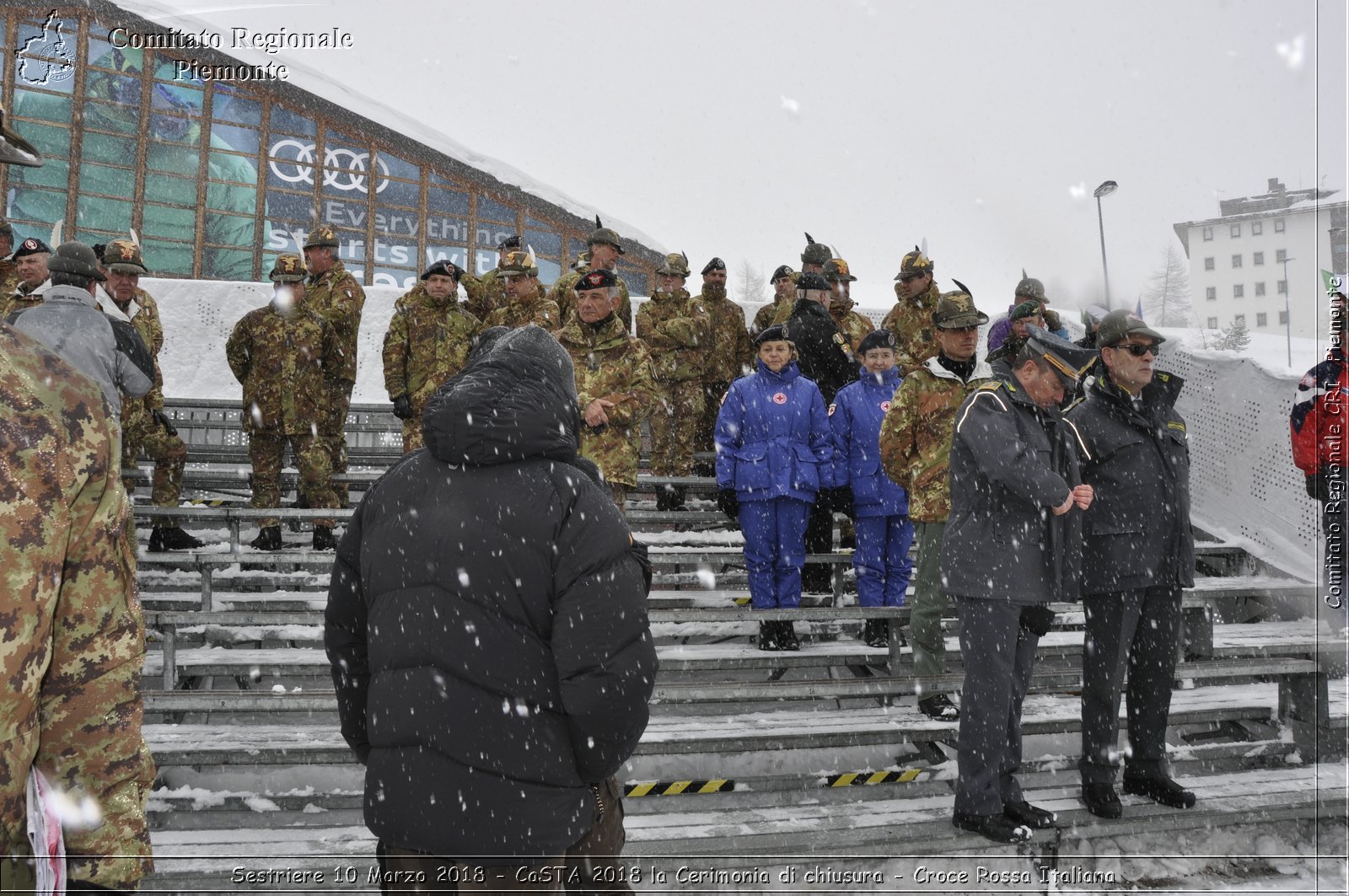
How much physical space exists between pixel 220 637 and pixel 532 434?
163 inches

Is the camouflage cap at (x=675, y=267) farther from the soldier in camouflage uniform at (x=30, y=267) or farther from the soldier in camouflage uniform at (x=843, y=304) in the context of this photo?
the soldier in camouflage uniform at (x=30, y=267)

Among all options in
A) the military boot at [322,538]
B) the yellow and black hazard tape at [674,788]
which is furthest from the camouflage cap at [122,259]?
the yellow and black hazard tape at [674,788]

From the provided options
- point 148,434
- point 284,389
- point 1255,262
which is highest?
point 1255,262

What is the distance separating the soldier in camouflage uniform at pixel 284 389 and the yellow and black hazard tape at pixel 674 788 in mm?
4536

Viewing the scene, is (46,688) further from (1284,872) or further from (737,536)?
(737,536)

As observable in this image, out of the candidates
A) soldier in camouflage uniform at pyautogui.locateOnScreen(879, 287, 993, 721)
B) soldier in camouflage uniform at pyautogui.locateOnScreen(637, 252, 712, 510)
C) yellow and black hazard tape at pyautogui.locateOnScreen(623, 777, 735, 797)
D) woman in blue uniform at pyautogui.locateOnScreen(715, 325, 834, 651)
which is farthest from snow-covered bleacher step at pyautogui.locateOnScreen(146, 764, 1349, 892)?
soldier in camouflage uniform at pyautogui.locateOnScreen(637, 252, 712, 510)

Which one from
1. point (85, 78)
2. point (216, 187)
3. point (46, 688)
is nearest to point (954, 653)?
point (46, 688)

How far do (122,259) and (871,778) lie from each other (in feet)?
22.3

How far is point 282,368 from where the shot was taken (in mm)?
7922

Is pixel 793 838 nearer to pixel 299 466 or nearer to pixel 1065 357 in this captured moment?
pixel 1065 357

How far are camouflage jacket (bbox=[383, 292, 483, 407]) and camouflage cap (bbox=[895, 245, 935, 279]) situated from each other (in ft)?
A: 13.1

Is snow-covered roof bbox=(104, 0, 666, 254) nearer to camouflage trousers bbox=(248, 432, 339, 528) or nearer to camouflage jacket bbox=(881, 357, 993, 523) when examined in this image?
camouflage trousers bbox=(248, 432, 339, 528)

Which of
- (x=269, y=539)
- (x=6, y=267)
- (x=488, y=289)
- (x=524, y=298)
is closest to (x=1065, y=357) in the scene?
(x=524, y=298)

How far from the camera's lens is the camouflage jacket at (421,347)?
8.37m
